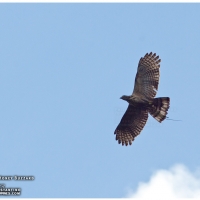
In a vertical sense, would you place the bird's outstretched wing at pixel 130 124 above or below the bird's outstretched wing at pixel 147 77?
below

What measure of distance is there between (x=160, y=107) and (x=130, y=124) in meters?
2.00

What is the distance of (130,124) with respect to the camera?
129ft

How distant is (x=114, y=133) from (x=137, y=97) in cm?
230

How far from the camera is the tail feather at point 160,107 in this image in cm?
3772

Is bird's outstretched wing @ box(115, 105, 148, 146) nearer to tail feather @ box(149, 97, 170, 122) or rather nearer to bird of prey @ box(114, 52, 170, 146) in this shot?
bird of prey @ box(114, 52, 170, 146)

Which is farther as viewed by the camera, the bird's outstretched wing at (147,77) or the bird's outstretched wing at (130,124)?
the bird's outstretched wing at (130,124)

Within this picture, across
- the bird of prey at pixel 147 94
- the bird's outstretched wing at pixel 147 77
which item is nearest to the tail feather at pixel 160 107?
the bird of prey at pixel 147 94

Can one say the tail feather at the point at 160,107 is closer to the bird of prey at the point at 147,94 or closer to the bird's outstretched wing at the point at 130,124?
the bird of prey at the point at 147,94

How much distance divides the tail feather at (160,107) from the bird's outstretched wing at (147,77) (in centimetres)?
32

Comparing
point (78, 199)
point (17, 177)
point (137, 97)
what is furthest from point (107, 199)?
point (137, 97)

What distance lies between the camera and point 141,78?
38094 mm

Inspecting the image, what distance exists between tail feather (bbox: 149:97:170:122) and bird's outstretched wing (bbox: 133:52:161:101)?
316 mm

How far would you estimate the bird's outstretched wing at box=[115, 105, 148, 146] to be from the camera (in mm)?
38844

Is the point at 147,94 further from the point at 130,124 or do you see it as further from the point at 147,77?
the point at 130,124
